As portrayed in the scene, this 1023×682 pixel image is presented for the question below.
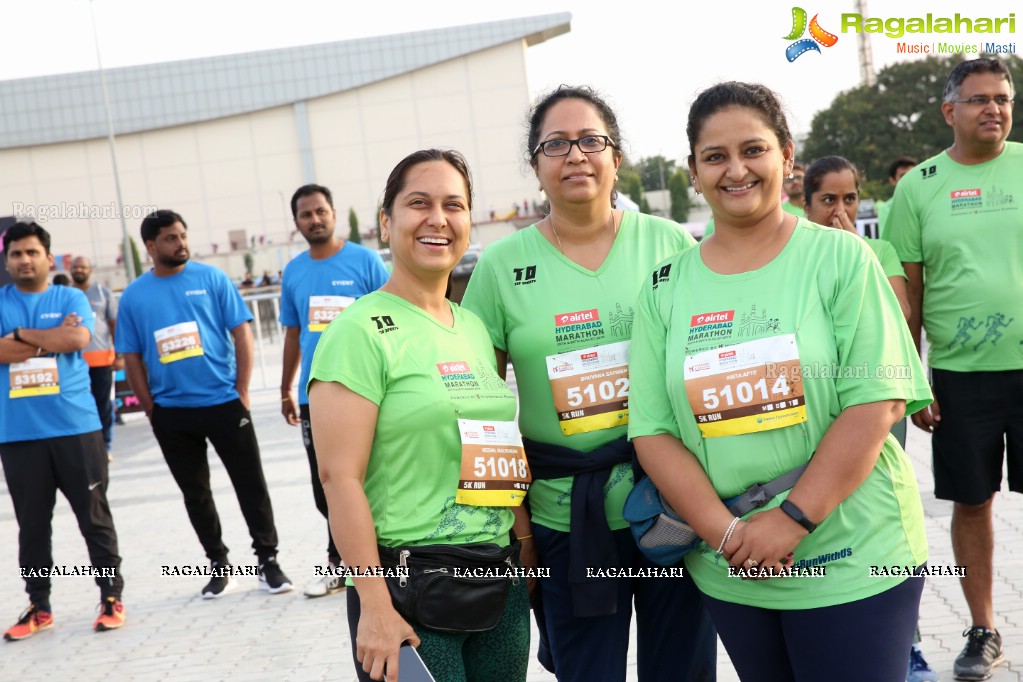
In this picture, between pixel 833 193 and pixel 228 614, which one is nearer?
pixel 833 193

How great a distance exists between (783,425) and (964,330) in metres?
1.81

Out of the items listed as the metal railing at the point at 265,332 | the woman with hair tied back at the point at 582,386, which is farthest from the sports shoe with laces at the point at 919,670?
the metal railing at the point at 265,332

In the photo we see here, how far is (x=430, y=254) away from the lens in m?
2.51

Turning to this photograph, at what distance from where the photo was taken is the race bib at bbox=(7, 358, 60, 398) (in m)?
5.48

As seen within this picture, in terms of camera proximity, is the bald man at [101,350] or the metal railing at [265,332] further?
the metal railing at [265,332]

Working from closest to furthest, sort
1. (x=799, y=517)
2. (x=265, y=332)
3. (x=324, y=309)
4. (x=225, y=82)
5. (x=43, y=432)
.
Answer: (x=799, y=517) → (x=43, y=432) → (x=324, y=309) → (x=265, y=332) → (x=225, y=82)

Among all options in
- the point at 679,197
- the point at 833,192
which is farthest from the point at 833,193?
the point at 679,197

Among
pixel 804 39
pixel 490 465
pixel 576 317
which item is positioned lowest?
pixel 490 465

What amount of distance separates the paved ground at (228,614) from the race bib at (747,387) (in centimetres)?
207

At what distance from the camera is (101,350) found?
10758 mm

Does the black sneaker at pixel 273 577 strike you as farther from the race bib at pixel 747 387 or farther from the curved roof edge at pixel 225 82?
the curved roof edge at pixel 225 82

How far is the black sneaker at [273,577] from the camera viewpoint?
5922 millimetres

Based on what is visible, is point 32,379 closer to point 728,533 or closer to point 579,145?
point 579,145

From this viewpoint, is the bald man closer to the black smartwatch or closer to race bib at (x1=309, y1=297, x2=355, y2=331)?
race bib at (x1=309, y1=297, x2=355, y2=331)
